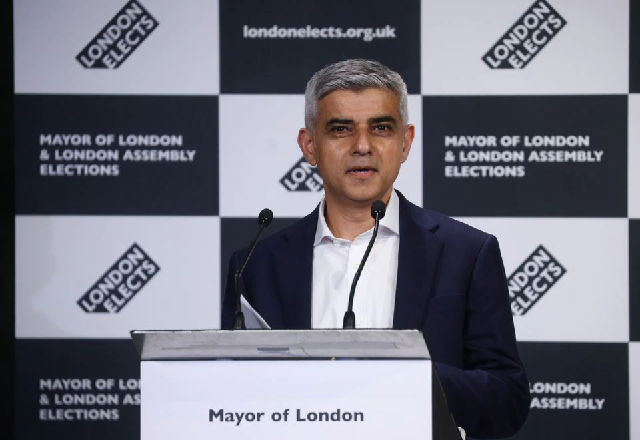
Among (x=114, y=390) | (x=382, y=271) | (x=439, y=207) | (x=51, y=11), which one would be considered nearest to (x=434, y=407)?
(x=382, y=271)

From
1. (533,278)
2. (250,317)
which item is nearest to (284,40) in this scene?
(533,278)

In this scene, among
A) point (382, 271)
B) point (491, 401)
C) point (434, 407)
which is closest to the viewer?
point (434, 407)

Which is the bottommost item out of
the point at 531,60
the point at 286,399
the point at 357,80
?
the point at 286,399

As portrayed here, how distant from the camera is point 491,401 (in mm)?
1761

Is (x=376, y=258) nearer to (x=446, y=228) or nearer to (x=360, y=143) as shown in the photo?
(x=446, y=228)

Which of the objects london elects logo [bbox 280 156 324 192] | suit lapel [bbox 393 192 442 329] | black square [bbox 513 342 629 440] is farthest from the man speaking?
black square [bbox 513 342 629 440]

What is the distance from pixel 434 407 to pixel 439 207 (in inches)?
73.8

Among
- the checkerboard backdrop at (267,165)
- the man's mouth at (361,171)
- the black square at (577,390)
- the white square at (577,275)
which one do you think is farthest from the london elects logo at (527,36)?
the man's mouth at (361,171)

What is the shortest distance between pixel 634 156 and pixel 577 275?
1.55 ft

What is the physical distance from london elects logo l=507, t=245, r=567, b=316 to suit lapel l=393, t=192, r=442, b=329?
102cm

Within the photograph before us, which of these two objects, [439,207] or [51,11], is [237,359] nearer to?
[439,207]

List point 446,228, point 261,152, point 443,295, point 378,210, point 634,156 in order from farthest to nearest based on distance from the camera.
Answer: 1. point 261,152
2. point 634,156
3. point 446,228
4. point 443,295
5. point 378,210

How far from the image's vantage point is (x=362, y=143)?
2.08m

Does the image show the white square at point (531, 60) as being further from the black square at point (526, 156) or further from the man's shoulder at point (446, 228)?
the man's shoulder at point (446, 228)
